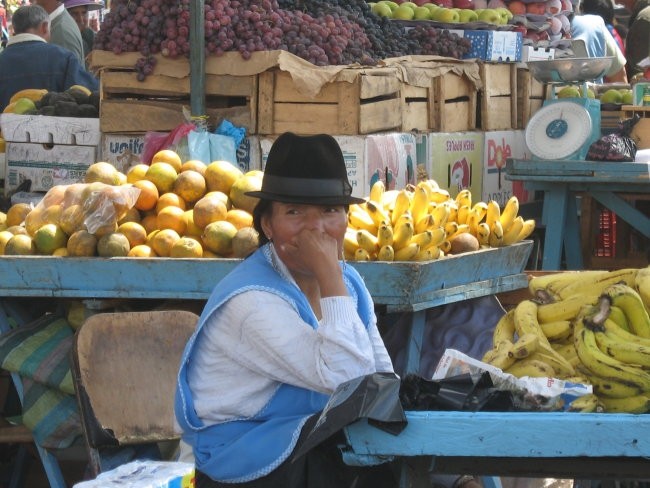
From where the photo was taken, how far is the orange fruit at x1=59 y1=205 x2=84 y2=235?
14.5ft

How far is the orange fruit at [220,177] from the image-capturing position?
4711mm

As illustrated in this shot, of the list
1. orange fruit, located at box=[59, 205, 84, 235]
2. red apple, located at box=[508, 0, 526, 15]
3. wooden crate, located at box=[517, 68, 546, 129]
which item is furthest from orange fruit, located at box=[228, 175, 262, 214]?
red apple, located at box=[508, 0, 526, 15]

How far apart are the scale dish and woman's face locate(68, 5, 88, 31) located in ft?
15.3

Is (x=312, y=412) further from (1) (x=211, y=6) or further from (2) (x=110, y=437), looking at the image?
(1) (x=211, y=6)

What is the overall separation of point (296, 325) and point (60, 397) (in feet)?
5.89

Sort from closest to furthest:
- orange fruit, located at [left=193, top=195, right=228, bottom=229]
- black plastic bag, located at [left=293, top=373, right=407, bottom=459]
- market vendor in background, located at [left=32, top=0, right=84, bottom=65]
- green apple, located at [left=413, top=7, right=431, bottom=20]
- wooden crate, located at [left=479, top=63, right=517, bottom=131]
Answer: black plastic bag, located at [left=293, top=373, right=407, bottom=459]
orange fruit, located at [left=193, top=195, right=228, bottom=229]
wooden crate, located at [left=479, top=63, right=517, bottom=131]
green apple, located at [left=413, top=7, right=431, bottom=20]
market vendor in background, located at [left=32, top=0, right=84, bottom=65]

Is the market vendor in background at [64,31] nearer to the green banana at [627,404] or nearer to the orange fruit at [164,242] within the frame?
the orange fruit at [164,242]

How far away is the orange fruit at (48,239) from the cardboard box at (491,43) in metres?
4.62

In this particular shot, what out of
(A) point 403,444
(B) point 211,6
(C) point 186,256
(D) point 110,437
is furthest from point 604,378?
(B) point 211,6

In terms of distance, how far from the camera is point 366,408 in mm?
Result: 2270

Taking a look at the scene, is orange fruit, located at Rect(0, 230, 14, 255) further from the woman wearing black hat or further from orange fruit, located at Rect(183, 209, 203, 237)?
the woman wearing black hat

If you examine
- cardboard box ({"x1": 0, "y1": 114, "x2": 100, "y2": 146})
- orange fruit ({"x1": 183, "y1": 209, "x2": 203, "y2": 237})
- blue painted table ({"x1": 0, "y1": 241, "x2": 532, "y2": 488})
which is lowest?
blue painted table ({"x1": 0, "y1": 241, "x2": 532, "y2": 488})

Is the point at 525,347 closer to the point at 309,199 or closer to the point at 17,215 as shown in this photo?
the point at 309,199

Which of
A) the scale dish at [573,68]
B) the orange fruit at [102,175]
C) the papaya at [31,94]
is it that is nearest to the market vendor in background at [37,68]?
the papaya at [31,94]
